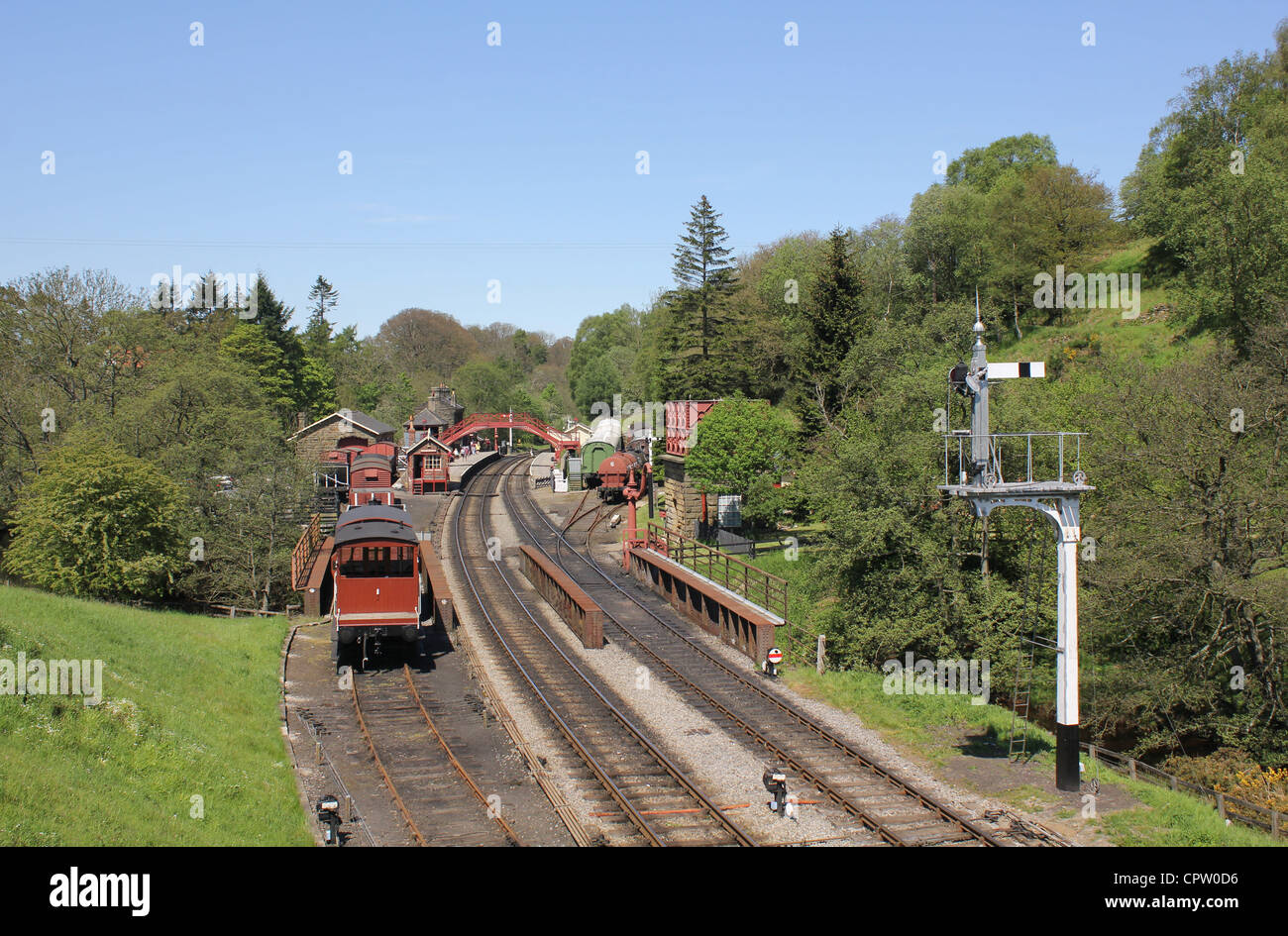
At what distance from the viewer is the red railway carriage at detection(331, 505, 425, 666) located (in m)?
23.6

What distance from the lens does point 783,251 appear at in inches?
2790

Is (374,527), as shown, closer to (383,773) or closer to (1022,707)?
(383,773)

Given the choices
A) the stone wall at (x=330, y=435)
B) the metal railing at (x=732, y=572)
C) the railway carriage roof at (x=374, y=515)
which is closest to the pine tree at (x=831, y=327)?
the metal railing at (x=732, y=572)

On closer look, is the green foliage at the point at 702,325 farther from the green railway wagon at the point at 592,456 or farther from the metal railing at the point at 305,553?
the metal railing at the point at 305,553

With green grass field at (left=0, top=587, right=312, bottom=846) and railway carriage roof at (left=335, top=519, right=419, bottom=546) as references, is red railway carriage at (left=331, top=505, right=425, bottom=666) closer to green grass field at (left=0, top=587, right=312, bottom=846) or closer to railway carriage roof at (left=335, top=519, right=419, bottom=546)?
railway carriage roof at (left=335, top=519, right=419, bottom=546)

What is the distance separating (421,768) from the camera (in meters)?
17.1

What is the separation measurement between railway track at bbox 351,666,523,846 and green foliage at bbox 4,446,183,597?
10.6 meters

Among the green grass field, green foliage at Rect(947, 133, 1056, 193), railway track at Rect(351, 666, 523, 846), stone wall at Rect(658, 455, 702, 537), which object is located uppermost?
green foliage at Rect(947, 133, 1056, 193)

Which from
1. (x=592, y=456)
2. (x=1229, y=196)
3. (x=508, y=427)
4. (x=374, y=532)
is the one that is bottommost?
(x=374, y=532)

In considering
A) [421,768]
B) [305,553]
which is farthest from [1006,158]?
[421,768]

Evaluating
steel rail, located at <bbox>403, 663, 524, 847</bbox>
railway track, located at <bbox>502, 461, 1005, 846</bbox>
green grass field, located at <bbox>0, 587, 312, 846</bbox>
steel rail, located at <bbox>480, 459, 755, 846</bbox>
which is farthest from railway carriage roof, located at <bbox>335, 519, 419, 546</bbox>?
Result: railway track, located at <bbox>502, 461, 1005, 846</bbox>

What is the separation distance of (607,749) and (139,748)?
812 cm

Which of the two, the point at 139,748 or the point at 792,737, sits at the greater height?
the point at 139,748
